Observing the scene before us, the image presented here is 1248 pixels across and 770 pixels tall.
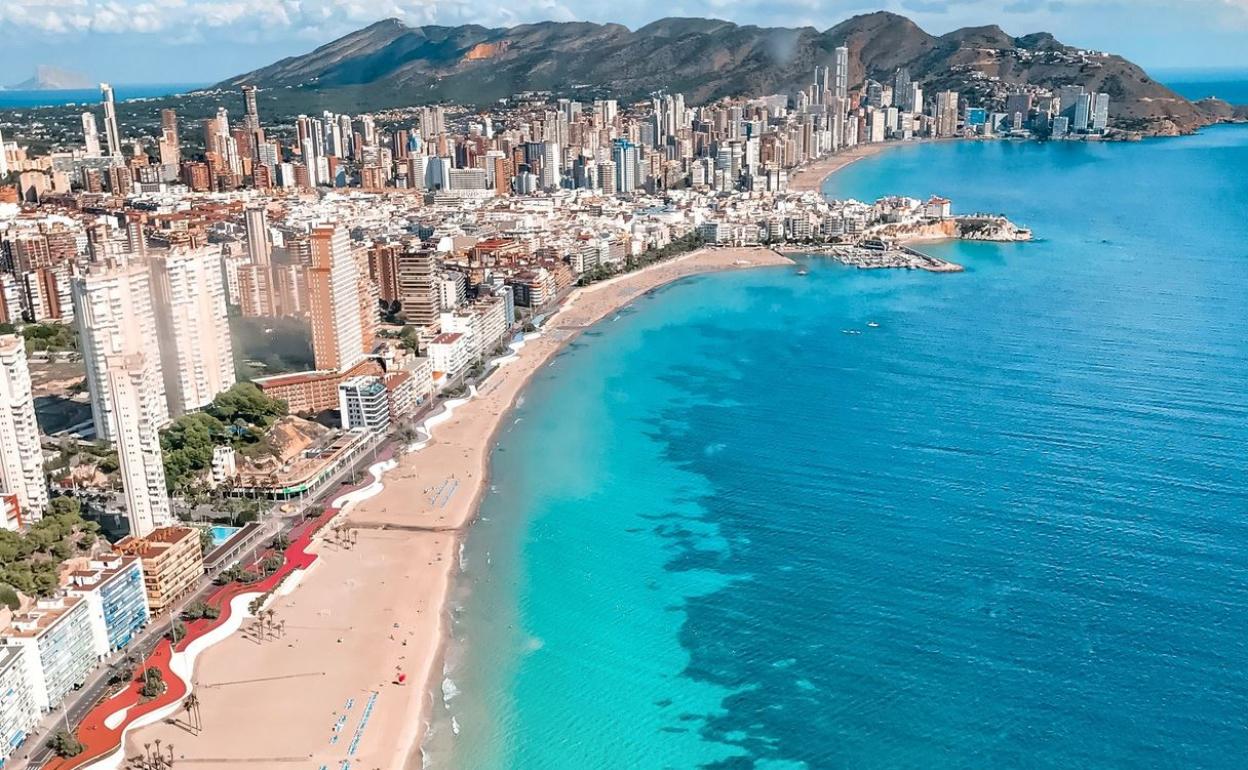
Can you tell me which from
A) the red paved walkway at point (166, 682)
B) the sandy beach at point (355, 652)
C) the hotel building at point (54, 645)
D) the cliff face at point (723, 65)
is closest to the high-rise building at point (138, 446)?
the red paved walkway at point (166, 682)

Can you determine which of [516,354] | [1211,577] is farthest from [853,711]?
[516,354]

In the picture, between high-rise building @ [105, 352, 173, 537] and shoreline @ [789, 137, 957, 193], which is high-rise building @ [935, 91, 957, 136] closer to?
shoreline @ [789, 137, 957, 193]

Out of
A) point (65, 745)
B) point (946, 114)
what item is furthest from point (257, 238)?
point (946, 114)

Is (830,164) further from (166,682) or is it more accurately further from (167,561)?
(166,682)

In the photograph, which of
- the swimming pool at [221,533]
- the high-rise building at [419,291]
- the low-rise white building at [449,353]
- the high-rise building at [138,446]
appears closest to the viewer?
the high-rise building at [138,446]

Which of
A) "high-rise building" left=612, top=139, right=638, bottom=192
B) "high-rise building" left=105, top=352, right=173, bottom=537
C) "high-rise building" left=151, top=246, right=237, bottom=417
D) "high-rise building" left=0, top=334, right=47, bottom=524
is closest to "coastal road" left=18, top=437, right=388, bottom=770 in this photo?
"high-rise building" left=105, top=352, right=173, bottom=537

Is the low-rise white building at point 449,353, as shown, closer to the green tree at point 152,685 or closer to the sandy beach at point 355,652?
the sandy beach at point 355,652
